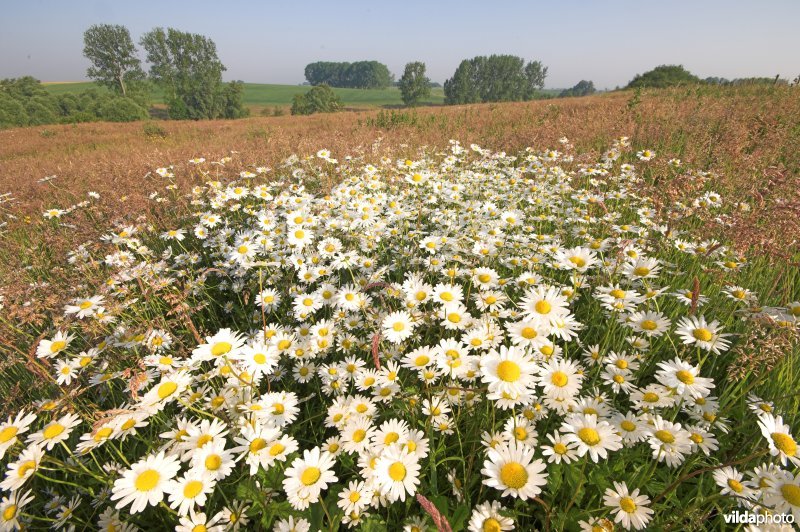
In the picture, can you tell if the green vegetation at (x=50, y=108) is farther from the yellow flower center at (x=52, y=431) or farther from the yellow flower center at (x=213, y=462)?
the yellow flower center at (x=213, y=462)

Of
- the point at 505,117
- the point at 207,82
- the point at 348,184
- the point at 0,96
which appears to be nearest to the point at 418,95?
the point at 207,82

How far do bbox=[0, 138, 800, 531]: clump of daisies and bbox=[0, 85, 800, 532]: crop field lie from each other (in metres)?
0.02

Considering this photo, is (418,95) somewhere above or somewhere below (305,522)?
above

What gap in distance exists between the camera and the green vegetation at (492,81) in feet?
260

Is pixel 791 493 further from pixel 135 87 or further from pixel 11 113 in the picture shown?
pixel 135 87

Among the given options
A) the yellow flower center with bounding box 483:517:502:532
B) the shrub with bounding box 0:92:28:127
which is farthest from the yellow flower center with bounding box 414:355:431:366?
the shrub with bounding box 0:92:28:127

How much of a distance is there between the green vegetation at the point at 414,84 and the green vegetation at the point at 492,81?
23.7 feet

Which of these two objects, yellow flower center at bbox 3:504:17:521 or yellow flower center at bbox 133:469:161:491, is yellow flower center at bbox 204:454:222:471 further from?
yellow flower center at bbox 3:504:17:521

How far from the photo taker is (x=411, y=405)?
70.6 inches

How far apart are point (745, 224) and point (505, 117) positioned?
1086 centimetres

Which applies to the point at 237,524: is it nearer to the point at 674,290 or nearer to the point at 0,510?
the point at 0,510

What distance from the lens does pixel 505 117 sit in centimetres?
1199

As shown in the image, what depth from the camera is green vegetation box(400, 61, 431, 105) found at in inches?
2958

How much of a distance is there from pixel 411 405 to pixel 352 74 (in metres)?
160
